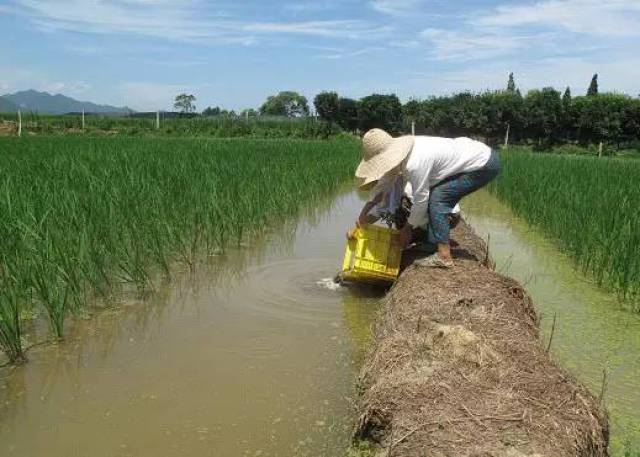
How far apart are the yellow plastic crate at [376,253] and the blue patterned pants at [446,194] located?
26 cm

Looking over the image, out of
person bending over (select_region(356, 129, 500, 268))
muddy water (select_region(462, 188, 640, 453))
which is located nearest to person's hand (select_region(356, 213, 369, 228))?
person bending over (select_region(356, 129, 500, 268))

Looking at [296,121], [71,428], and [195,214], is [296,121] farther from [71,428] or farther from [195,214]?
[71,428]

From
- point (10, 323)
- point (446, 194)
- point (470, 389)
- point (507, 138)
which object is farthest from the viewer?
point (507, 138)

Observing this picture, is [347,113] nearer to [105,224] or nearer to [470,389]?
[105,224]

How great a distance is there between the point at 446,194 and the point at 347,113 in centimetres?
3084

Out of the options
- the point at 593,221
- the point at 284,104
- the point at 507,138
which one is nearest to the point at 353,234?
the point at 593,221

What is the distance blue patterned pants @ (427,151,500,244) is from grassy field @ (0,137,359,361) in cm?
176

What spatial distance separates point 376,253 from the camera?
346 centimetres

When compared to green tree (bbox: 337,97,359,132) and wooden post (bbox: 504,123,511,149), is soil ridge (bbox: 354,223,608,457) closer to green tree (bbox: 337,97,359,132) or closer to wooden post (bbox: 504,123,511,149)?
wooden post (bbox: 504,123,511,149)

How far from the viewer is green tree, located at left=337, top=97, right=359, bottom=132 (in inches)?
1304

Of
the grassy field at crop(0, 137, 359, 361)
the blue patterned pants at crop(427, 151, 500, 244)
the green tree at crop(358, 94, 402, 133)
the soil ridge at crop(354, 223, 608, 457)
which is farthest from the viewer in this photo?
the green tree at crop(358, 94, 402, 133)

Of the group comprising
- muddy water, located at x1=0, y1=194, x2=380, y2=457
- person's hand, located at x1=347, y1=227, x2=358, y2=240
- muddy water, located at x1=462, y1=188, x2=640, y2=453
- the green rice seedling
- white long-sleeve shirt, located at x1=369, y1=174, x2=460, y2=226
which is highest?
white long-sleeve shirt, located at x1=369, y1=174, x2=460, y2=226

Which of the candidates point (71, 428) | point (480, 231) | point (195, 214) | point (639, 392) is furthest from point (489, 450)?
point (480, 231)

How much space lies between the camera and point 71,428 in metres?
2.01
